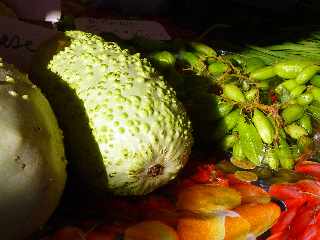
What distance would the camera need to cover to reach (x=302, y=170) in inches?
76.0

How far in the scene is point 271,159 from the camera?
1.90m

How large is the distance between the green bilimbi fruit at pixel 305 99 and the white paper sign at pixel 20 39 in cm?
110

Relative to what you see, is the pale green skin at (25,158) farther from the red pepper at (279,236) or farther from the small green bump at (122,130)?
the red pepper at (279,236)

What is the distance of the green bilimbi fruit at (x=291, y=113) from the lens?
2064 mm

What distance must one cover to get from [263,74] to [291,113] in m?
0.23

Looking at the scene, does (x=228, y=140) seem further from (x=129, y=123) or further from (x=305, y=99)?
(x=129, y=123)

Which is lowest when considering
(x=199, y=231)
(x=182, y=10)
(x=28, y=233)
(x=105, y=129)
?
(x=199, y=231)

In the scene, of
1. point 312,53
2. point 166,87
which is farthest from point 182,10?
point 166,87

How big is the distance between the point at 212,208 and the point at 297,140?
2.24 ft

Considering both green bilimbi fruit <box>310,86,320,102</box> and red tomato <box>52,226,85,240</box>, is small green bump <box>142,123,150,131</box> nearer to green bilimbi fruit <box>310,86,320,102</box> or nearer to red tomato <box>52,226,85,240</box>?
red tomato <box>52,226,85,240</box>

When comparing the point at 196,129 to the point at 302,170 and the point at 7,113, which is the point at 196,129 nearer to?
the point at 302,170

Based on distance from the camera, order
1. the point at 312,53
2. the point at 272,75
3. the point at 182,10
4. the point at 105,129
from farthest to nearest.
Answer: the point at 182,10, the point at 312,53, the point at 272,75, the point at 105,129

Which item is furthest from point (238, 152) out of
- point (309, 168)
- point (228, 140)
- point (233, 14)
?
point (233, 14)

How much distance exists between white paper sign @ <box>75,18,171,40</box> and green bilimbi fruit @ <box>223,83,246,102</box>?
0.70 meters
